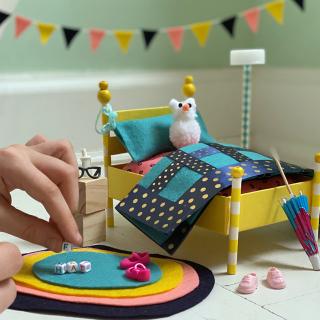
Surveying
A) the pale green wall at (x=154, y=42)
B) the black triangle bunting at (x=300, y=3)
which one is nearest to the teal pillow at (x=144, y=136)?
the pale green wall at (x=154, y=42)

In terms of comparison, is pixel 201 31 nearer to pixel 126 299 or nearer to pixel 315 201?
pixel 315 201

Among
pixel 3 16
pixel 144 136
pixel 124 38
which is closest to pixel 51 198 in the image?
pixel 144 136

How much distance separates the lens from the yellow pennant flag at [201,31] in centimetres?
315

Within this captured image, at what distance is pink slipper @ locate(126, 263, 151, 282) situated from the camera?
1.38m

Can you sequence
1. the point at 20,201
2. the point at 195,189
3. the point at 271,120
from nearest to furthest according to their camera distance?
the point at 195,189
the point at 20,201
the point at 271,120

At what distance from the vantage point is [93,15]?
2.87m

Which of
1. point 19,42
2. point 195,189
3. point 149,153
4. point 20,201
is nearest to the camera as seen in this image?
point 195,189

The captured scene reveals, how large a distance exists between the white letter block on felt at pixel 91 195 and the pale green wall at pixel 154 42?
4.77ft

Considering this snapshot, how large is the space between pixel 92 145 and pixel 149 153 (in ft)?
3.58

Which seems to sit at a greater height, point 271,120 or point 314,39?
point 314,39

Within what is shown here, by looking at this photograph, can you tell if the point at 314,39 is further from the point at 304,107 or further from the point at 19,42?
the point at 19,42

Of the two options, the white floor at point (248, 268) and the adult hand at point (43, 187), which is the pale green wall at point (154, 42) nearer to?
the white floor at point (248, 268)

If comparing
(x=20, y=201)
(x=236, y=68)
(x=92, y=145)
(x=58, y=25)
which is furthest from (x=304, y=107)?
(x=20, y=201)

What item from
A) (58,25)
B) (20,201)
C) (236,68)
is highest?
(58,25)
